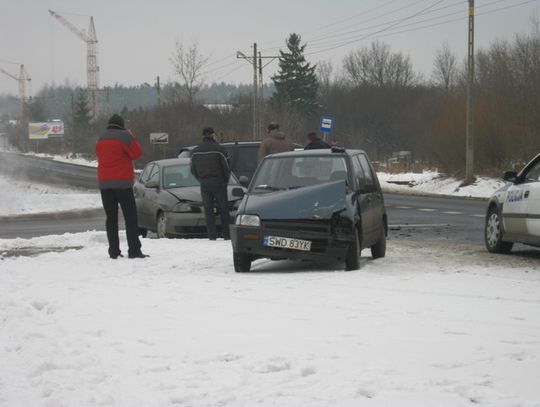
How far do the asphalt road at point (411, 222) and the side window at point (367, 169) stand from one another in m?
3.69

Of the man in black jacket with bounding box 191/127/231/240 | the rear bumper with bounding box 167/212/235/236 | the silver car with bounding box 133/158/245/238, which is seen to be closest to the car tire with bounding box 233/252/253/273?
the man in black jacket with bounding box 191/127/231/240

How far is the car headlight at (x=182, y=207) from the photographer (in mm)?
16656

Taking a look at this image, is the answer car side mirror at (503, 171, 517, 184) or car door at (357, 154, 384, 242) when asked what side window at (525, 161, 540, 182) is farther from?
car door at (357, 154, 384, 242)

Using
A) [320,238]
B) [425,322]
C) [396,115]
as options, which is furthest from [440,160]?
[396,115]

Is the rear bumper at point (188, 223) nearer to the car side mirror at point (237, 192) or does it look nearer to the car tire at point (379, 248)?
the car side mirror at point (237, 192)

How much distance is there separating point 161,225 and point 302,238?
6.65 meters

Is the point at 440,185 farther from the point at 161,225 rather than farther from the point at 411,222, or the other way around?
the point at 161,225

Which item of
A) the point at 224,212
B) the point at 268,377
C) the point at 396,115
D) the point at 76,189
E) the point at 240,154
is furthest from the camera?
the point at 396,115

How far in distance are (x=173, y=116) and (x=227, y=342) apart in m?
67.9

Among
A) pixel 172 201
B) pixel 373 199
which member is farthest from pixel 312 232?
pixel 172 201

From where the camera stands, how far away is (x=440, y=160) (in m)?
43.6

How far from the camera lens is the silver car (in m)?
16.6

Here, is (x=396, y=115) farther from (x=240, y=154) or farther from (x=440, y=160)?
(x=240, y=154)

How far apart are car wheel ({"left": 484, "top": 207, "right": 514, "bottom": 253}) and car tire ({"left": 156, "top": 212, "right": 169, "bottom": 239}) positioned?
608 cm
